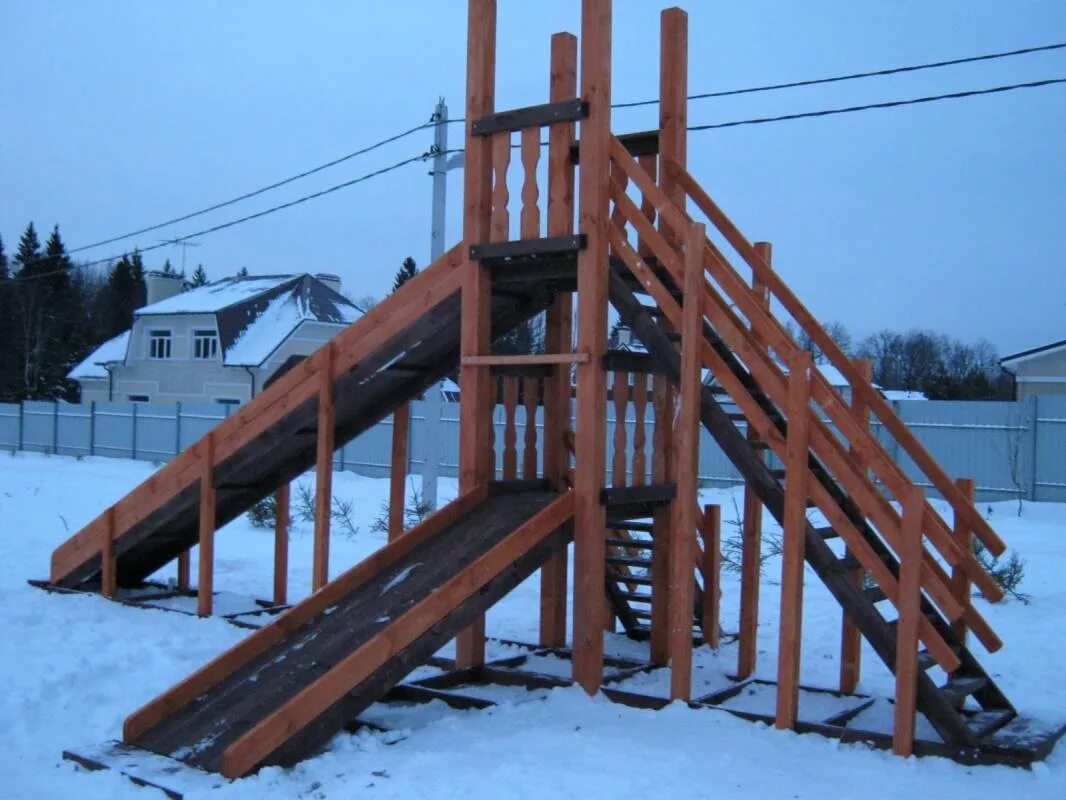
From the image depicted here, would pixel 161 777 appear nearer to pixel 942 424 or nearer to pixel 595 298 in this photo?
pixel 595 298

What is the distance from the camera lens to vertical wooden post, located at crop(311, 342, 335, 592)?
324 inches

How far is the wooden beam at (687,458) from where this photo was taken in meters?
6.29

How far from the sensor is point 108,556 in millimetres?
9844

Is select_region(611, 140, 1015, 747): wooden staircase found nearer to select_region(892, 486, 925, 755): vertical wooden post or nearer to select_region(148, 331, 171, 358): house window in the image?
select_region(892, 486, 925, 755): vertical wooden post

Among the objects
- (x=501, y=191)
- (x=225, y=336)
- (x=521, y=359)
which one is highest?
(x=225, y=336)

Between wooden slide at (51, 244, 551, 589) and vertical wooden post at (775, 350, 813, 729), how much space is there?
8.74ft

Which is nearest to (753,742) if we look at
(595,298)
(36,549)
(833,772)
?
(833,772)

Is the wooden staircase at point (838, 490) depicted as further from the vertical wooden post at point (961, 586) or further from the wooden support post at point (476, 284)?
the wooden support post at point (476, 284)

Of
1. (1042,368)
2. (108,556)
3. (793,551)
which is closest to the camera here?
(793,551)

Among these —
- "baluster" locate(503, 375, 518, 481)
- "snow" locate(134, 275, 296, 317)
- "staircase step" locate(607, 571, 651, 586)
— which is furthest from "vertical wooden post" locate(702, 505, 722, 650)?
"snow" locate(134, 275, 296, 317)

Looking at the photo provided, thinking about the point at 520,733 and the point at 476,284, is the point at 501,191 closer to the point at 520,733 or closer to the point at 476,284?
the point at 476,284

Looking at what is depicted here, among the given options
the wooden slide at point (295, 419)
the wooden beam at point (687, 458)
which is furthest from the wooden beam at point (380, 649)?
the wooden slide at point (295, 419)

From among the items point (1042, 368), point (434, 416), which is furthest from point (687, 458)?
point (1042, 368)

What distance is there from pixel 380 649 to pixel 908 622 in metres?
2.70
